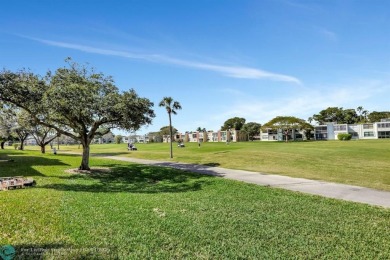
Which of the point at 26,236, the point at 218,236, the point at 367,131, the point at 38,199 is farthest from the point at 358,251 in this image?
the point at 367,131

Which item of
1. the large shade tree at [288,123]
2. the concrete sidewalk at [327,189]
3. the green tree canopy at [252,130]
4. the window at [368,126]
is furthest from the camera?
the green tree canopy at [252,130]

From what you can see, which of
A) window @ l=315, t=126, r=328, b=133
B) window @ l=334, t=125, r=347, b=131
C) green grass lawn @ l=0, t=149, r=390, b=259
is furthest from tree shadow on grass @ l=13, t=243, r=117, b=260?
window @ l=315, t=126, r=328, b=133

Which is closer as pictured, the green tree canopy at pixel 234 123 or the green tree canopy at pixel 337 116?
the green tree canopy at pixel 337 116

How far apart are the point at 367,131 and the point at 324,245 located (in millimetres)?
110976

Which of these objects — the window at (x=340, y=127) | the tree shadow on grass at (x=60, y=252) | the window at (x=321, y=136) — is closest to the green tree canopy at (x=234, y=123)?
the window at (x=321, y=136)

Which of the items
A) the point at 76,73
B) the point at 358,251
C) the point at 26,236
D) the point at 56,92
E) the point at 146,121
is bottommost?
the point at 358,251

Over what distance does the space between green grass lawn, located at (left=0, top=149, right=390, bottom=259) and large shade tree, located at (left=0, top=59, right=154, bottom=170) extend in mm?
8402

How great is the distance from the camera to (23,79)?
790 inches

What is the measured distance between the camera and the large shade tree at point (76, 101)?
19266 mm

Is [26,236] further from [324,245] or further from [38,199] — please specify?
[324,245]

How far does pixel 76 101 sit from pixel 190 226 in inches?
636

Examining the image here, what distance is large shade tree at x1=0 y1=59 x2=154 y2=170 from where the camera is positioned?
19.3 meters

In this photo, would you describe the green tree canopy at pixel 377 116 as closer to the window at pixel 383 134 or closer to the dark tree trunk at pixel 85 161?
the window at pixel 383 134

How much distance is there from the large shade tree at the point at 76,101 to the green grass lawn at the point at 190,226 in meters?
8.40
